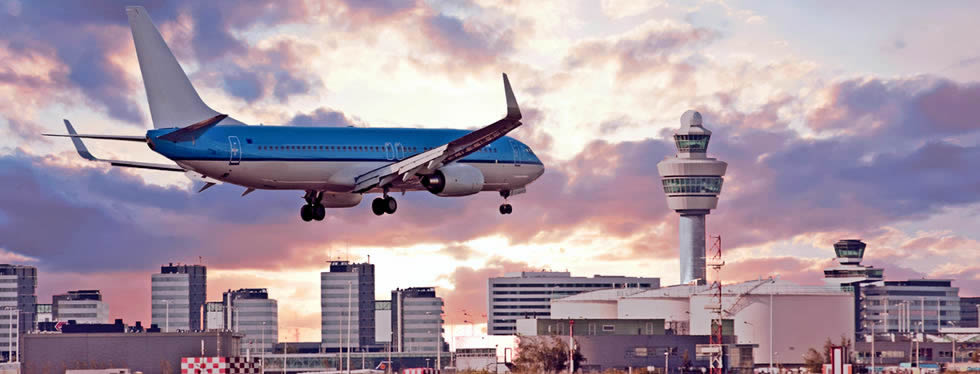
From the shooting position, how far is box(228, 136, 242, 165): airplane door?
81.2 meters

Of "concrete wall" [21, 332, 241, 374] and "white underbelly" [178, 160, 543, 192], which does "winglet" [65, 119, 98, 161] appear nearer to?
"white underbelly" [178, 160, 543, 192]

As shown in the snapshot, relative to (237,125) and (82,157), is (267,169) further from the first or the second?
(82,157)

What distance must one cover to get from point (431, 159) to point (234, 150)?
10576 mm

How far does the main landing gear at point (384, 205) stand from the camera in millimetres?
87750

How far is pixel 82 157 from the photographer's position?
8344 cm

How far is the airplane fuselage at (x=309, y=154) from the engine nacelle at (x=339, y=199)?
9.05 feet

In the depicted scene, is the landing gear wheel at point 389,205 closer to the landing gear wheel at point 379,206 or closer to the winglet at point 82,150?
the landing gear wheel at point 379,206

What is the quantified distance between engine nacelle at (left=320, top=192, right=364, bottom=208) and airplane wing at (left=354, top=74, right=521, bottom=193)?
346cm

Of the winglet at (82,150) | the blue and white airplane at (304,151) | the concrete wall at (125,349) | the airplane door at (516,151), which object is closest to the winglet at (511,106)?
the blue and white airplane at (304,151)

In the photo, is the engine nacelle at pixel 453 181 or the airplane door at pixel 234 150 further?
the engine nacelle at pixel 453 181

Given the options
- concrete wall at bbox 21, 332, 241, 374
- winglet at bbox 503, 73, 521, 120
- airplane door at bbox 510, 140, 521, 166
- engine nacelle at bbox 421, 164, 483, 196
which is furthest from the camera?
concrete wall at bbox 21, 332, 241, 374

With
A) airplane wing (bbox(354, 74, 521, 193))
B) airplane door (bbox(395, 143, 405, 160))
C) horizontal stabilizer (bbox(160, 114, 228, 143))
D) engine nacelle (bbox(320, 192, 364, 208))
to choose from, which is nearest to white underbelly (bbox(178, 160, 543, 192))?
airplane wing (bbox(354, 74, 521, 193))

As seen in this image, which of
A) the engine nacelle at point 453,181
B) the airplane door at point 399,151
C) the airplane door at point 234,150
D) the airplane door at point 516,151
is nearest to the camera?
the airplane door at point 234,150

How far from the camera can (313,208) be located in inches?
3511
